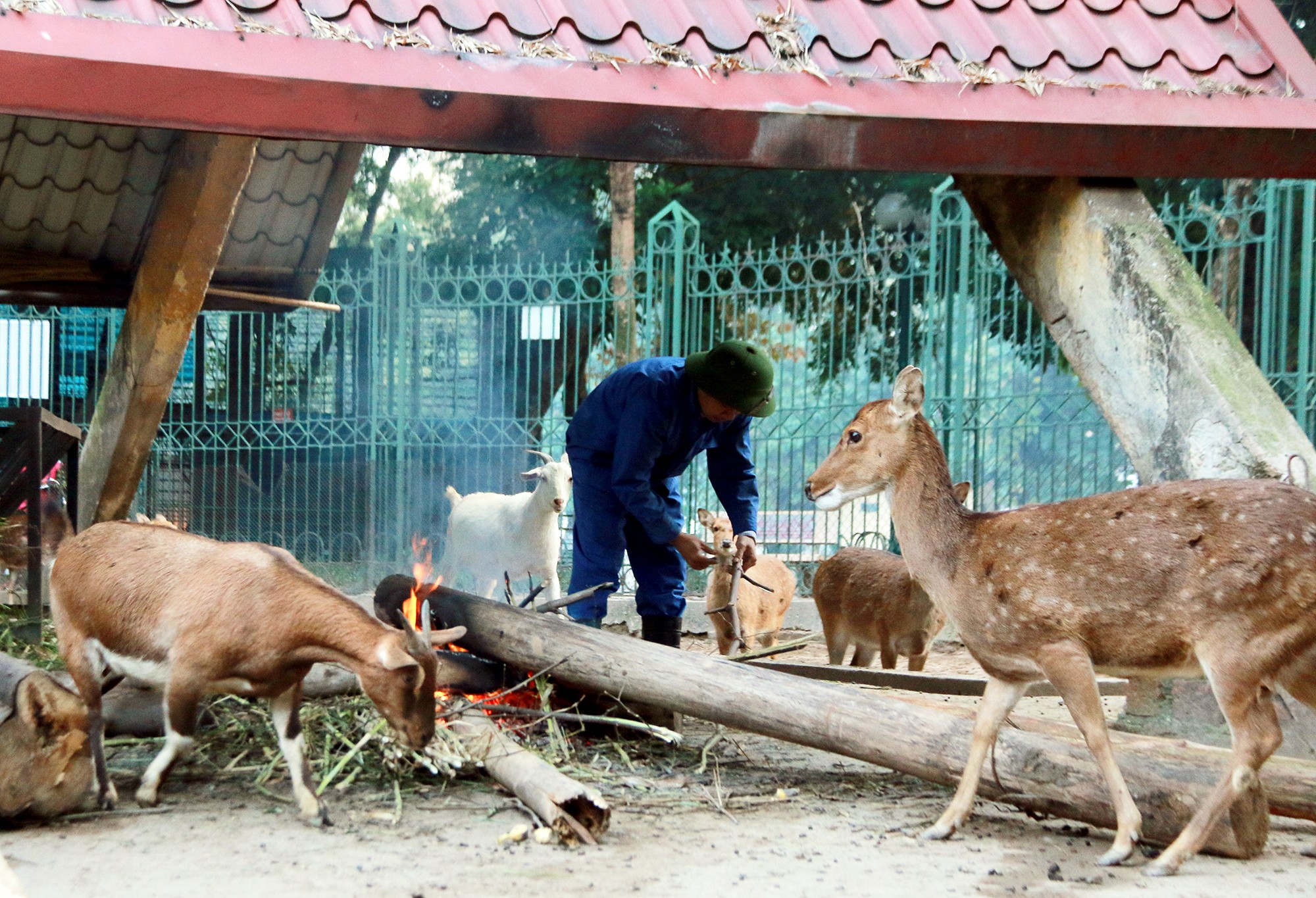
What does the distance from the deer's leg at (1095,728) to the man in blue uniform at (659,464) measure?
249 centimetres

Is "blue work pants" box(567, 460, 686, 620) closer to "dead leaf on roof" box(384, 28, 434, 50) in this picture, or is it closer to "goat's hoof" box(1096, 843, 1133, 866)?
"dead leaf on roof" box(384, 28, 434, 50)

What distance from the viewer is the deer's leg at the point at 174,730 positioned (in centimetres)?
488

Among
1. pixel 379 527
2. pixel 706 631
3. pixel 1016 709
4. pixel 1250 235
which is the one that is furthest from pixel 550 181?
pixel 1016 709

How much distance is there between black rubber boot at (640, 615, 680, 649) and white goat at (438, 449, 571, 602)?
5.14 m

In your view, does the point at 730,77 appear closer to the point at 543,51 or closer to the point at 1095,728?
the point at 543,51

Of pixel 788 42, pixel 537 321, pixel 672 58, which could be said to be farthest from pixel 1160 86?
pixel 537 321

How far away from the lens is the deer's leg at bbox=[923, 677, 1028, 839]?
15.8 ft

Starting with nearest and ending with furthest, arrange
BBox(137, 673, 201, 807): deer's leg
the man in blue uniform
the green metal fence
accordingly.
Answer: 1. BBox(137, 673, 201, 807): deer's leg
2. the man in blue uniform
3. the green metal fence

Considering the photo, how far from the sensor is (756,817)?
5.11 meters

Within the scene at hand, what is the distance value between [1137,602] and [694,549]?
2860mm

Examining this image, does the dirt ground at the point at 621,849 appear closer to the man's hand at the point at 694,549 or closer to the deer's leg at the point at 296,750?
the deer's leg at the point at 296,750

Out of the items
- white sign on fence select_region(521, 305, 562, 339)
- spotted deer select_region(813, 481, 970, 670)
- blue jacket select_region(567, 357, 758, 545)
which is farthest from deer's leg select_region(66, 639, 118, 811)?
white sign on fence select_region(521, 305, 562, 339)

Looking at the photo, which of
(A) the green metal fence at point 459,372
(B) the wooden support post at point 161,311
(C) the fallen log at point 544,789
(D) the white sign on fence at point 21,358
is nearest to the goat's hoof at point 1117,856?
(C) the fallen log at point 544,789

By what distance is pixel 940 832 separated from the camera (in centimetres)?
478
